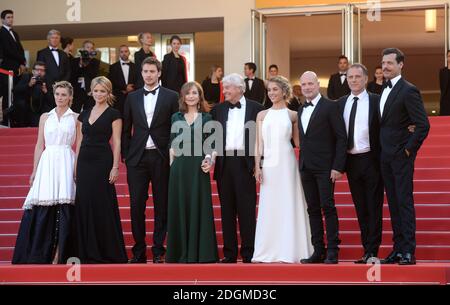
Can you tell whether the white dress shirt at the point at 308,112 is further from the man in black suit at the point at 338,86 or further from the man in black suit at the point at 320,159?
the man in black suit at the point at 338,86

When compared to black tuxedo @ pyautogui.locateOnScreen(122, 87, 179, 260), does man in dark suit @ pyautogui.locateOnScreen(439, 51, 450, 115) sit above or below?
above

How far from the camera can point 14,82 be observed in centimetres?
1622

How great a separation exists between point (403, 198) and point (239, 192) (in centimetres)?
161

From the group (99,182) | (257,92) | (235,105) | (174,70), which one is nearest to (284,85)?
(235,105)

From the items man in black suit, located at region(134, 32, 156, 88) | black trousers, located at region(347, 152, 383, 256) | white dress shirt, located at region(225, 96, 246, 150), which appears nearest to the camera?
black trousers, located at region(347, 152, 383, 256)

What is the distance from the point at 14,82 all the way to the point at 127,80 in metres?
2.03

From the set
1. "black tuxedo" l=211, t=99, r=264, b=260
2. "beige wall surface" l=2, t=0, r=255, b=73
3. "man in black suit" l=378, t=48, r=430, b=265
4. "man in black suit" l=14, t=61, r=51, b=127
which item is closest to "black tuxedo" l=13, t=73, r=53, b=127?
"man in black suit" l=14, t=61, r=51, b=127

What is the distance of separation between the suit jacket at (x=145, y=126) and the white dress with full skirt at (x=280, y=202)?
945 millimetres

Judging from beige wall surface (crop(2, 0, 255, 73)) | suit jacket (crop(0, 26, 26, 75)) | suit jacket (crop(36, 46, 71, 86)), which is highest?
beige wall surface (crop(2, 0, 255, 73))

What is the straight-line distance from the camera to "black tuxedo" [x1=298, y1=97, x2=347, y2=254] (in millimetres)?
8586

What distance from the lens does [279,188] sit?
8945mm

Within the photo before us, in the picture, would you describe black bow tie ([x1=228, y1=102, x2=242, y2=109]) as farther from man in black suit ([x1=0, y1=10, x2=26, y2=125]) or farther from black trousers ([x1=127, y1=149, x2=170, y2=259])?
man in black suit ([x1=0, y1=10, x2=26, y2=125])

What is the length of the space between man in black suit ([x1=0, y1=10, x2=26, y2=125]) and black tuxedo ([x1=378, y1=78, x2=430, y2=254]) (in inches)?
357
